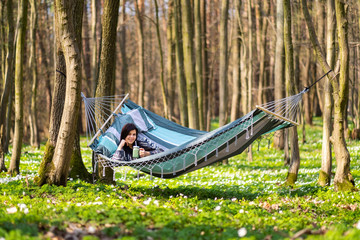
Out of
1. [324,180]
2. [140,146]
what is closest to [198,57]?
[140,146]

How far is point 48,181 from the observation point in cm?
623

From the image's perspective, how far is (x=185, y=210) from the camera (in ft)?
14.9

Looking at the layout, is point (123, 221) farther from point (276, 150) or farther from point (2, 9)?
point (276, 150)

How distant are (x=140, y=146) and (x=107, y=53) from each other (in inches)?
68.9

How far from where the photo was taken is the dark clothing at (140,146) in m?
6.98

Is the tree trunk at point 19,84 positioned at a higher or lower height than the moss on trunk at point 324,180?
higher

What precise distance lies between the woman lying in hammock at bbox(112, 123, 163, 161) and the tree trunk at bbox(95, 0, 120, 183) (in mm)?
556

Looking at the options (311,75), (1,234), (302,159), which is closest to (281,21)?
(302,159)

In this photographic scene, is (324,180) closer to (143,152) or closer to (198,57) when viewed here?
(143,152)

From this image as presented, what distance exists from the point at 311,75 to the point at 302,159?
32.4ft

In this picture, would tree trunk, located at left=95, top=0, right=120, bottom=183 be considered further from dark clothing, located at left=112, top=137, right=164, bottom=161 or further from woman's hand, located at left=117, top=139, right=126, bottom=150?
woman's hand, located at left=117, top=139, right=126, bottom=150

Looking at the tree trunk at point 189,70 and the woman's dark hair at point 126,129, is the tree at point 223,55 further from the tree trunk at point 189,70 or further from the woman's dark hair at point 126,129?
the woman's dark hair at point 126,129

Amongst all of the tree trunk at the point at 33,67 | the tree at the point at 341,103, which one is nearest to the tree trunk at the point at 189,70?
the tree at the point at 341,103

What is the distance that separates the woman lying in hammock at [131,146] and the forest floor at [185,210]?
0.58 meters
